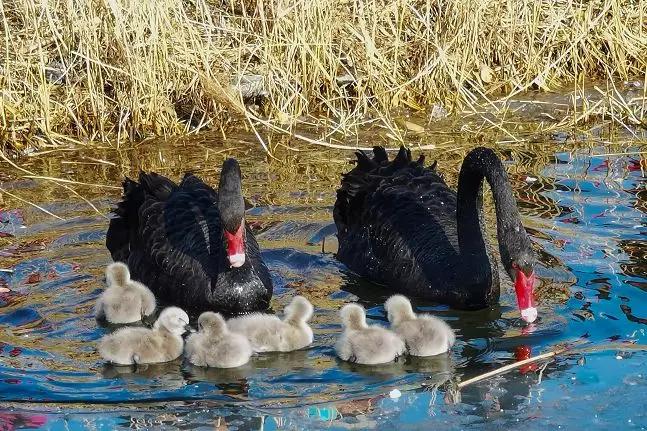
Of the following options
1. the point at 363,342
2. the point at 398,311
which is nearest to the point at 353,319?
the point at 363,342

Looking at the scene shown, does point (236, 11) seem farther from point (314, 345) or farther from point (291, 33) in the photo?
point (314, 345)

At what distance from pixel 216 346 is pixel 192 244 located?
142 centimetres

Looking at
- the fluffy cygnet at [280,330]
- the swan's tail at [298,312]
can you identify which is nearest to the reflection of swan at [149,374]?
the fluffy cygnet at [280,330]

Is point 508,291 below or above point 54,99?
below

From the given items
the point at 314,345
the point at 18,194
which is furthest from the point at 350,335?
the point at 18,194

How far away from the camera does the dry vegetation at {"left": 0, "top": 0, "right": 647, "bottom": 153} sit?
9969 mm

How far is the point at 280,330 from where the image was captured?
6148mm

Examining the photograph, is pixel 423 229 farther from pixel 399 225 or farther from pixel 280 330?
pixel 280 330

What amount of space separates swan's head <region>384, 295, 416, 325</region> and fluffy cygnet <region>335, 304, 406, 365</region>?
0.13 m

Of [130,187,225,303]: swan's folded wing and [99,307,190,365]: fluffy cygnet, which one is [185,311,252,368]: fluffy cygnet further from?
[130,187,225,303]: swan's folded wing

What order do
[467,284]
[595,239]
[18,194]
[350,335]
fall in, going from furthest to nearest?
[18,194]
[595,239]
[467,284]
[350,335]

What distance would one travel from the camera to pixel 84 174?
9.49 metres

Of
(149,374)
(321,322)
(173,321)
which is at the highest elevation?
(173,321)

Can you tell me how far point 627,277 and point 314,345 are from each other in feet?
6.35
